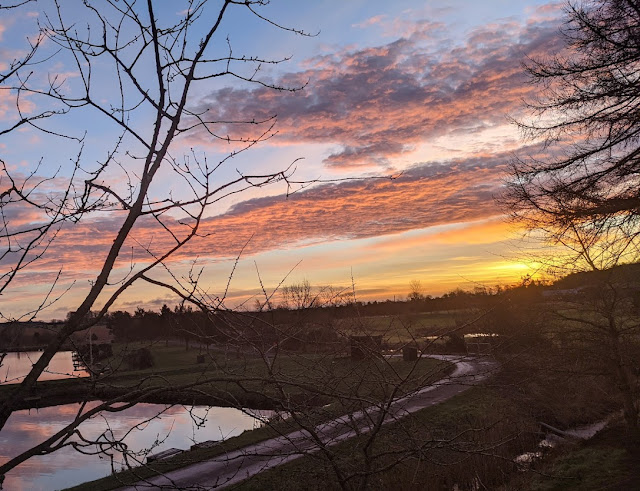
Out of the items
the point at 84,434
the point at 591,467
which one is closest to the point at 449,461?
the point at 591,467

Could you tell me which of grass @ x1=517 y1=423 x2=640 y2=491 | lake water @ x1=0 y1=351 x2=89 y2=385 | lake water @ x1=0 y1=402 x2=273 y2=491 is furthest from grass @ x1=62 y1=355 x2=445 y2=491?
lake water @ x1=0 y1=402 x2=273 y2=491

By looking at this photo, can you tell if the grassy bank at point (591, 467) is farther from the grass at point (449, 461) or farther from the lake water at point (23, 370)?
the lake water at point (23, 370)

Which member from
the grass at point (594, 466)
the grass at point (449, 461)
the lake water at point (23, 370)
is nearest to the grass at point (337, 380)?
the lake water at point (23, 370)

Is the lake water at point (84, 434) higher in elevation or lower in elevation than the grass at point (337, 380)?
lower

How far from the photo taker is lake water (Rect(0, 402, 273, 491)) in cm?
2061

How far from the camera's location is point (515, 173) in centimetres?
1401

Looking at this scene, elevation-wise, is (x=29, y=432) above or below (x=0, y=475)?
below

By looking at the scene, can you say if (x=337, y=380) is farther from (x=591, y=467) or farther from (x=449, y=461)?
(x=591, y=467)

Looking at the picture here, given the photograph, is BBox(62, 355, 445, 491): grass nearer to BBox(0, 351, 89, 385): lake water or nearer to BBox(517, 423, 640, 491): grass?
BBox(0, 351, 89, 385): lake water

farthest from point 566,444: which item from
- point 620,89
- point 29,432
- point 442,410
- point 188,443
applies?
point 29,432

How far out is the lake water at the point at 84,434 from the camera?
20609 millimetres

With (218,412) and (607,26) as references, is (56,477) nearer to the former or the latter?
(218,412)

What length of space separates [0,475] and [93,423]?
31635 mm

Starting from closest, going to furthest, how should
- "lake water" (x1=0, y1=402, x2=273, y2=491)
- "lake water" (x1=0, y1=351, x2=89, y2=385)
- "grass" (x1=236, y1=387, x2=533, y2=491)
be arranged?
"lake water" (x1=0, y1=351, x2=89, y2=385), "grass" (x1=236, y1=387, x2=533, y2=491), "lake water" (x1=0, y1=402, x2=273, y2=491)
